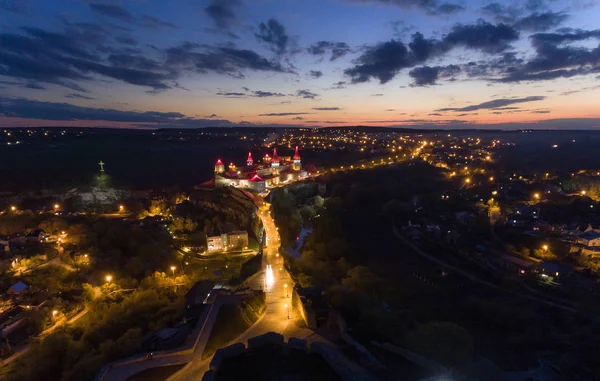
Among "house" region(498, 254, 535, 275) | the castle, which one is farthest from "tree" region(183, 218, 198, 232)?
"house" region(498, 254, 535, 275)

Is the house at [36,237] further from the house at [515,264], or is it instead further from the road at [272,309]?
the house at [515,264]

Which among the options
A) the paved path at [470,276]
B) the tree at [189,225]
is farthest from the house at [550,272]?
the tree at [189,225]

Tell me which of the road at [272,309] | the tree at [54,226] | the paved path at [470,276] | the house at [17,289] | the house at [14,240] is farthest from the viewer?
the tree at [54,226]

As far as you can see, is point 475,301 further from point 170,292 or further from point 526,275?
point 170,292

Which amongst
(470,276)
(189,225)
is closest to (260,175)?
(189,225)

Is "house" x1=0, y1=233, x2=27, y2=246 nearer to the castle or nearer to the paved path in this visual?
the castle

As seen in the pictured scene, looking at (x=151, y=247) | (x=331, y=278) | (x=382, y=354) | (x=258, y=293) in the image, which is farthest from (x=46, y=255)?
(x=382, y=354)
